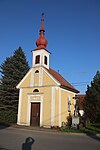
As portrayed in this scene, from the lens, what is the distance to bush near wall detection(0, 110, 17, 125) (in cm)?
2419

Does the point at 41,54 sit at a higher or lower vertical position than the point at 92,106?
higher

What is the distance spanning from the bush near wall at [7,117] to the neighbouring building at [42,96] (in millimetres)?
1516

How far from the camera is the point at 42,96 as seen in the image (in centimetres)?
2314

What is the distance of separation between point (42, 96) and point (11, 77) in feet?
24.5

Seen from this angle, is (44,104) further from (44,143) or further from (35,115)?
(44,143)

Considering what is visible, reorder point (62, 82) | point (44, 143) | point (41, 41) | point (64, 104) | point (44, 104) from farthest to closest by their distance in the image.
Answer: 1. point (41, 41)
2. point (62, 82)
3. point (64, 104)
4. point (44, 104)
5. point (44, 143)

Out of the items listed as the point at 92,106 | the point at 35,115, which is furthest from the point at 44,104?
the point at 92,106

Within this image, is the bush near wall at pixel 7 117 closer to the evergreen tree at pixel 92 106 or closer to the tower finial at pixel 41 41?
the tower finial at pixel 41 41

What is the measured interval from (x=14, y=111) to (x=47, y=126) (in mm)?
6498

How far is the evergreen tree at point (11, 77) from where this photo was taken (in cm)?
2728

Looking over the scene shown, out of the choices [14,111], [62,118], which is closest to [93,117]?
[62,118]

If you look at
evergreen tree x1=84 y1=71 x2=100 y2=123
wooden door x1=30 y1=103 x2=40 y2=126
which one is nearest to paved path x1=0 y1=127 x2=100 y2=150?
wooden door x1=30 y1=103 x2=40 y2=126

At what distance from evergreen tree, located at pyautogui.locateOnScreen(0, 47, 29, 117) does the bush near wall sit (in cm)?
139

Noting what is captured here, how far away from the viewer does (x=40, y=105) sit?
2306 cm
